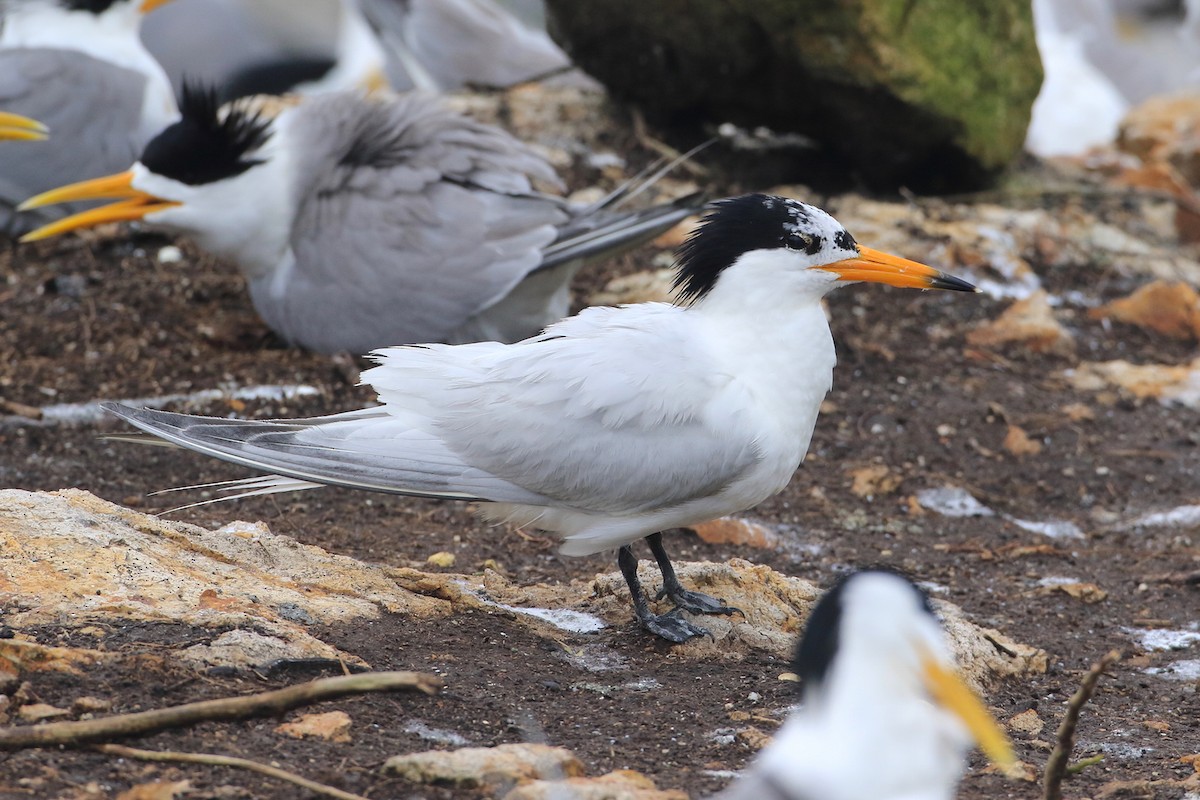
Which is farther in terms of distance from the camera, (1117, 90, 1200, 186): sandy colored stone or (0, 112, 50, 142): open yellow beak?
(1117, 90, 1200, 186): sandy colored stone

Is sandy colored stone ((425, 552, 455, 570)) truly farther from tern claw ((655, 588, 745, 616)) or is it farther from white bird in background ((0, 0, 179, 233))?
white bird in background ((0, 0, 179, 233))

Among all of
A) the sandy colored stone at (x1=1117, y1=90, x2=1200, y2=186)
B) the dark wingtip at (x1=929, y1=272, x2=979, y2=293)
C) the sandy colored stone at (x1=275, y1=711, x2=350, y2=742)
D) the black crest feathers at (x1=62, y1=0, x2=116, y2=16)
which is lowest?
the sandy colored stone at (x1=1117, y1=90, x2=1200, y2=186)

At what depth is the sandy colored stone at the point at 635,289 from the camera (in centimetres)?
640

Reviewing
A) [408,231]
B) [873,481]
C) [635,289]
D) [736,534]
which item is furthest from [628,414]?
[635,289]

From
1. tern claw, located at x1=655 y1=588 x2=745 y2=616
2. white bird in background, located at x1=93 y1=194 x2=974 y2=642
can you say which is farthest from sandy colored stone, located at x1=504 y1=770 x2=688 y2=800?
tern claw, located at x1=655 y1=588 x2=745 y2=616

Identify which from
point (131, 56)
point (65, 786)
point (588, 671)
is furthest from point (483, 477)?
point (131, 56)

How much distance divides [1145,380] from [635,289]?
228cm

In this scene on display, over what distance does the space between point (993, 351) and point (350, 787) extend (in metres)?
4.50

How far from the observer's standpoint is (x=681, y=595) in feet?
13.0

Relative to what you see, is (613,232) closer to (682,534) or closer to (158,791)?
(682,534)

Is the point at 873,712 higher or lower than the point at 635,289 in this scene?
higher

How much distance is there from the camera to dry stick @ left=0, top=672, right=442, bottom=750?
8.66 feet

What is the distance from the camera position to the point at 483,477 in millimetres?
3771

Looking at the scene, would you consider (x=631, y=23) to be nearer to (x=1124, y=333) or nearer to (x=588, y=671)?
(x=1124, y=333)
